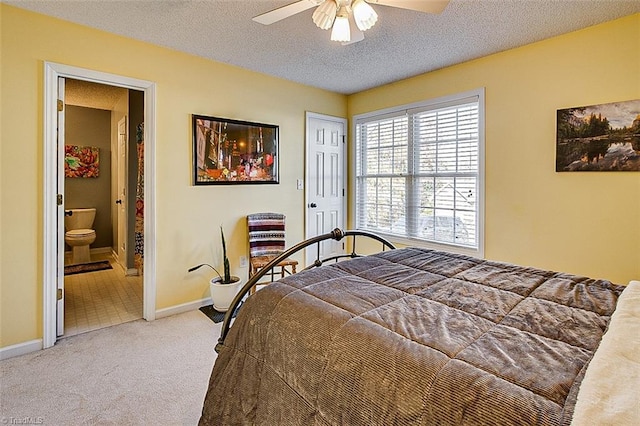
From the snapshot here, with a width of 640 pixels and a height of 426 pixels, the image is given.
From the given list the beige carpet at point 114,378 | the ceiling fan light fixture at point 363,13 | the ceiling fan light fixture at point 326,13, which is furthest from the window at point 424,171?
the beige carpet at point 114,378

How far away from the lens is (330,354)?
3.82ft

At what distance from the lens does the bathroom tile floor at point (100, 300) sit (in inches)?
120

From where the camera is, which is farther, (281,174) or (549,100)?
(281,174)

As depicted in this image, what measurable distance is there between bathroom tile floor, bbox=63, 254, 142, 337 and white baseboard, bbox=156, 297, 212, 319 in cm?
22

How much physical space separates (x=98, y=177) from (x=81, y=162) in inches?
13.5

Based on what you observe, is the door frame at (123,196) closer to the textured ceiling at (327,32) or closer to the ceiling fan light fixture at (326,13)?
the textured ceiling at (327,32)

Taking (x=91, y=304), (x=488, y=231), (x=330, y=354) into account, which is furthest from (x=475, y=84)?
(x=91, y=304)

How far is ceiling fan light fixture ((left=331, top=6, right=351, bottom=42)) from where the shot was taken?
185 centimetres

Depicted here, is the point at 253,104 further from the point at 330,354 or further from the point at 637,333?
the point at 637,333

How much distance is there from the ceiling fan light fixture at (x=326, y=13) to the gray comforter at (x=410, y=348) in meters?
1.37

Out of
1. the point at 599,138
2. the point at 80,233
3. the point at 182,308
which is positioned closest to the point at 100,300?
the point at 182,308

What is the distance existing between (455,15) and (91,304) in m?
4.23

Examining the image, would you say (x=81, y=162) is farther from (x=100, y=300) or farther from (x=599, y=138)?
(x=599, y=138)

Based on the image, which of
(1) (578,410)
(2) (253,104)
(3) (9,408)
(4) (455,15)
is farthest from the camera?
(2) (253,104)
